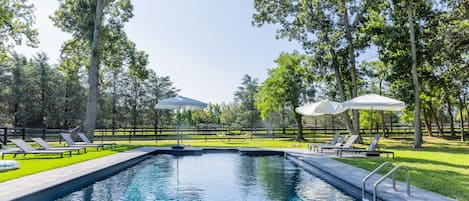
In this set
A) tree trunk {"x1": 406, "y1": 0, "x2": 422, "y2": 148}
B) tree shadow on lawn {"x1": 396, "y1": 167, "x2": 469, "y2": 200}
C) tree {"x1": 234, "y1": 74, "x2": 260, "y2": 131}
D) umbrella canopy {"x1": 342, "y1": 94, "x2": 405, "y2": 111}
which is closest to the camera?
tree shadow on lawn {"x1": 396, "y1": 167, "x2": 469, "y2": 200}

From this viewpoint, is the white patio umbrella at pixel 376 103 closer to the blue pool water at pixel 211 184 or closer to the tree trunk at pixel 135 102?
the blue pool water at pixel 211 184

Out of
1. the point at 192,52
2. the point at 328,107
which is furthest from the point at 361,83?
the point at 192,52

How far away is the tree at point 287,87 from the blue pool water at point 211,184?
1318 centimetres

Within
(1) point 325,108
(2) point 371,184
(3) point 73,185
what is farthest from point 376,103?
(3) point 73,185

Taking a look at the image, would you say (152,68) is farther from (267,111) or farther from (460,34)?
(460,34)

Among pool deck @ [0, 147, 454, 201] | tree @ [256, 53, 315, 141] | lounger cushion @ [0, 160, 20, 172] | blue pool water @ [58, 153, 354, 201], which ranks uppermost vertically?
tree @ [256, 53, 315, 141]

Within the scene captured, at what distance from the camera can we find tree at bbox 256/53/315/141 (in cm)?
2423

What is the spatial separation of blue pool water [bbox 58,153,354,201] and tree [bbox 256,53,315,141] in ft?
43.2

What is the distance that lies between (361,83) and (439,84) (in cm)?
474

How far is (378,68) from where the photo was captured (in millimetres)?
26156

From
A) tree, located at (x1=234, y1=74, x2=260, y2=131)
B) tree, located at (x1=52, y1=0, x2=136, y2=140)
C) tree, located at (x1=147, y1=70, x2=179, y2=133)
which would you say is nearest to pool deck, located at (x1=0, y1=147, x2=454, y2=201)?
tree, located at (x1=52, y1=0, x2=136, y2=140)

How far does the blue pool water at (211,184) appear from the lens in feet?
21.3

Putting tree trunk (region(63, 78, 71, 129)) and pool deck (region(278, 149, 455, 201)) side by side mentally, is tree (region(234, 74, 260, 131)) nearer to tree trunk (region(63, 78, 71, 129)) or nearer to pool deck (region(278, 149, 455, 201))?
tree trunk (region(63, 78, 71, 129))

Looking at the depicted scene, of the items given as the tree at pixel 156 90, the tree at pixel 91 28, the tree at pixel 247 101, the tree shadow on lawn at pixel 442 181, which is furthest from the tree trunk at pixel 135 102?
the tree shadow on lawn at pixel 442 181
